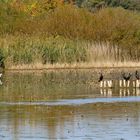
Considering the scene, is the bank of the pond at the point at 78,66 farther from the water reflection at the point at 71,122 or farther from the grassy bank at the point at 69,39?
the water reflection at the point at 71,122

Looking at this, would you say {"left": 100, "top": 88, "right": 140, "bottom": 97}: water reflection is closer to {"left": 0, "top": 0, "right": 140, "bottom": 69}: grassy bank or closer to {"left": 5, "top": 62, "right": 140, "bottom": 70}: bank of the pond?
{"left": 5, "top": 62, "right": 140, "bottom": 70}: bank of the pond

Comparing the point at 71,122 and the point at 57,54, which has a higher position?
the point at 57,54

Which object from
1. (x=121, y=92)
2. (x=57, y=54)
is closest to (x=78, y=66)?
(x=57, y=54)

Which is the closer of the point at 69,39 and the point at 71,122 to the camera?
the point at 71,122


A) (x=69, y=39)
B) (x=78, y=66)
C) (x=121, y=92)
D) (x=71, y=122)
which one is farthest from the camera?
(x=69, y=39)

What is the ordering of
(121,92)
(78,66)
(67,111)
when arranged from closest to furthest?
(67,111)
(121,92)
(78,66)

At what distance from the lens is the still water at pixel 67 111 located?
56.3 ft

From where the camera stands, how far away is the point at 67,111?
71.3 feet

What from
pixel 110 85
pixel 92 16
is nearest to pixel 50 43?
pixel 92 16

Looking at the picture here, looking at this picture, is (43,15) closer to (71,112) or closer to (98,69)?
(98,69)

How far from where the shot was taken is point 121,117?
19891 millimetres

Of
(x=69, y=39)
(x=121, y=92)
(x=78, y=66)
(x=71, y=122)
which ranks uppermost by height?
(x=69, y=39)

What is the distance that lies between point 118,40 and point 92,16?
12.6 ft

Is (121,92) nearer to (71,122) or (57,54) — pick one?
(71,122)
